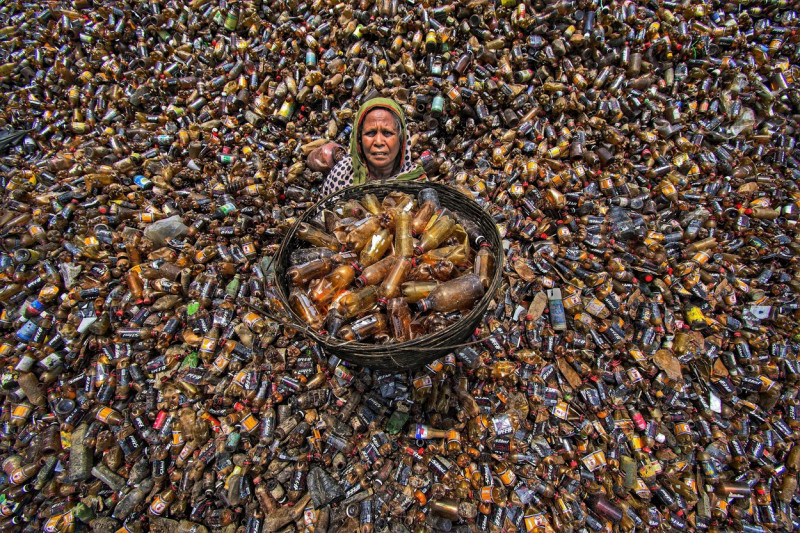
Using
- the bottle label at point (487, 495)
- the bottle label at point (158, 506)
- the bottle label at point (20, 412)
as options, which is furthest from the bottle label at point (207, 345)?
the bottle label at point (487, 495)

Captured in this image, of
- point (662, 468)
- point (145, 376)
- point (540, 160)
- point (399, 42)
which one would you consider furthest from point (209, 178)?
point (662, 468)

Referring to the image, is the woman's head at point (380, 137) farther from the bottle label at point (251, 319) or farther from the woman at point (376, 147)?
the bottle label at point (251, 319)

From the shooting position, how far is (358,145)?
3.16 metres

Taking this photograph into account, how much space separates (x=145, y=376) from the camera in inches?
113

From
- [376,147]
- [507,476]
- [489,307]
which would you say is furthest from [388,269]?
[507,476]

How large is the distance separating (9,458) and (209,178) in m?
2.96

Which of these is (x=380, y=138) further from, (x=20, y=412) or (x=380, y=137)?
(x=20, y=412)

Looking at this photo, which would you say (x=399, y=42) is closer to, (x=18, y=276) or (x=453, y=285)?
(x=453, y=285)

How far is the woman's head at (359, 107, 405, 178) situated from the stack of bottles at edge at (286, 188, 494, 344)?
522 mm

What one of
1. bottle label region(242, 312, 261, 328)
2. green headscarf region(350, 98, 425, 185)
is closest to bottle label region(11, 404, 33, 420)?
bottle label region(242, 312, 261, 328)

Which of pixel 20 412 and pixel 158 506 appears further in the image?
pixel 20 412

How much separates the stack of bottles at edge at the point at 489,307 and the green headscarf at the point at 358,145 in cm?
61

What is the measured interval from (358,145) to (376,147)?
7.8 inches

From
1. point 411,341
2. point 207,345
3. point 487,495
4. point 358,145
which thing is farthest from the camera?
point 358,145
